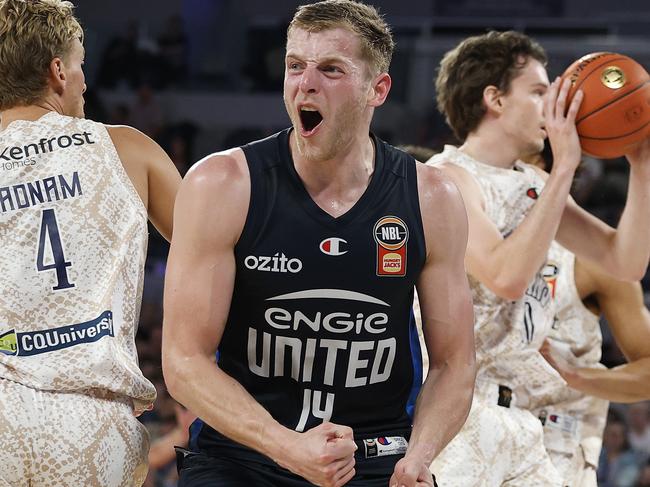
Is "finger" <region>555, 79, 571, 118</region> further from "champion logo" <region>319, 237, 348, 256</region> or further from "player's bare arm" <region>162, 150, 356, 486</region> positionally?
"player's bare arm" <region>162, 150, 356, 486</region>

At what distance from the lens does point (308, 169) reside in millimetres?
3084

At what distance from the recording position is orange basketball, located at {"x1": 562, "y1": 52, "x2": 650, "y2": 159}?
401 centimetres

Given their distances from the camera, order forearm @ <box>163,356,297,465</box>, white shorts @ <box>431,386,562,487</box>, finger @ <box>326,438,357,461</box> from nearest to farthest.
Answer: finger @ <box>326,438,357,461</box> → forearm @ <box>163,356,297,465</box> → white shorts @ <box>431,386,562,487</box>

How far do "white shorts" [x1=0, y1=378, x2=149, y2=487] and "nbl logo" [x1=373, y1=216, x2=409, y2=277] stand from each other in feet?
2.88

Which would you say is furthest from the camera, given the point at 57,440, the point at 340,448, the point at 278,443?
the point at 57,440

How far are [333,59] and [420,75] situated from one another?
8950 mm

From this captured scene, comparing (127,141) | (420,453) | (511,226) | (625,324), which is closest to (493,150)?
(511,226)

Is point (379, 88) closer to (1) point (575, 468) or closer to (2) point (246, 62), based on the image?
(1) point (575, 468)

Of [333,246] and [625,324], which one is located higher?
[333,246]

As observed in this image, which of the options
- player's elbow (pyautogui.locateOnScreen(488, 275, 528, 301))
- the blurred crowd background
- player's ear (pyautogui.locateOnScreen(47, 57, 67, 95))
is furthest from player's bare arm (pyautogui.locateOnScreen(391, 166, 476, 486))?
the blurred crowd background

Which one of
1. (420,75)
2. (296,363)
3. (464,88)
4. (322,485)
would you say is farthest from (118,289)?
(420,75)

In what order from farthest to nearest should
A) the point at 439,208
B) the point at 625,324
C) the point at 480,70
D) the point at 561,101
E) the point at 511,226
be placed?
the point at 625,324 → the point at 480,70 → the point at 511,226 → the point at 561,101 → the point at 439,208

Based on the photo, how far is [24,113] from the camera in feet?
10.6

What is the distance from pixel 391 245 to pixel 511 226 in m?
1.29
